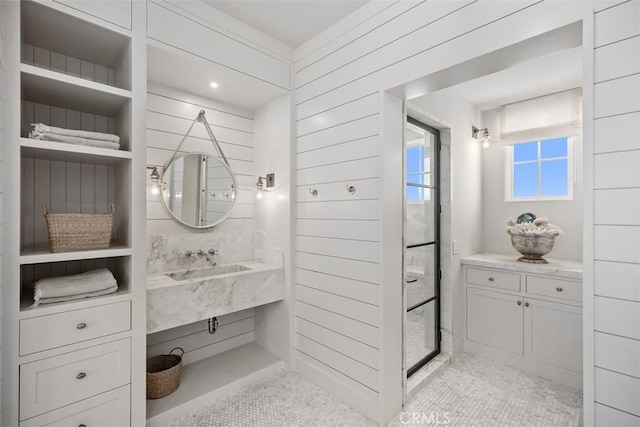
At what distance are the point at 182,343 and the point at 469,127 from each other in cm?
344

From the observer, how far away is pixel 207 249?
2.63 metres

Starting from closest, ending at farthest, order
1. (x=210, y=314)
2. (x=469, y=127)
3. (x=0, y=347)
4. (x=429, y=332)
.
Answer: (x=0, y=347)
(x=210, y=314)
(x=429, y=332)
(x=469, y=127)

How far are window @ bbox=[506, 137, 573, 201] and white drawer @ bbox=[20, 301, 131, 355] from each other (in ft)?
12.0

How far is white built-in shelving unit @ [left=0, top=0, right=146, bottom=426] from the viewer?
1.41m

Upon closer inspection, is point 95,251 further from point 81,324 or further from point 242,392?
point 242,392

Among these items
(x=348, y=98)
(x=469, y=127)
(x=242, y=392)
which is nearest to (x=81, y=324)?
(x=242, y=392)

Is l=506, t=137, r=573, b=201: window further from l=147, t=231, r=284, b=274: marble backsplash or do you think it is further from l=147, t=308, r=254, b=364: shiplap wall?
l=147, t=308, r=254, b=364: shiplap wall

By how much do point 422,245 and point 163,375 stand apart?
225cm

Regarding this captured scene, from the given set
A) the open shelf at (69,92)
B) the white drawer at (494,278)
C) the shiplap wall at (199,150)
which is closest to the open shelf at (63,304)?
the shiplap wall at (199,150)

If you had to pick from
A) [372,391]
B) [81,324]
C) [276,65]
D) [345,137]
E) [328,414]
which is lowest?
[328,414]

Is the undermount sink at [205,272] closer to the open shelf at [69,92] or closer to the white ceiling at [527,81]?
the open shelf at [69,92]

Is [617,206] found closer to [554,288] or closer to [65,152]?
[554,288]

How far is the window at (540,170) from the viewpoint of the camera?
303 cm

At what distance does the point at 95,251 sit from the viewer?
5.38 feet
